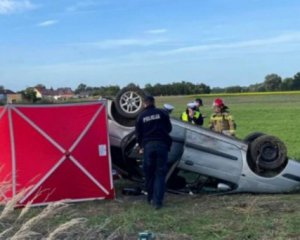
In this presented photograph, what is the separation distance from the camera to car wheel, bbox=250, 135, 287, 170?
931 cm

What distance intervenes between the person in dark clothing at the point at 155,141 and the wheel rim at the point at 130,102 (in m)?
0.89

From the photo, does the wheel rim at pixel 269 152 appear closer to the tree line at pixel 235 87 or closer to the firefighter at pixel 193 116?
the firefighter at pixel 193 116

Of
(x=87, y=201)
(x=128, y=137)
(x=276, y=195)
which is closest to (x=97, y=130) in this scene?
(x=128, y=137)

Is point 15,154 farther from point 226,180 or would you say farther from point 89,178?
point 226,180

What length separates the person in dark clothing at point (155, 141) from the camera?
8.52 m

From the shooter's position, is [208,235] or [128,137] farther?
[128,137]

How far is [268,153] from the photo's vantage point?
9.38 meters

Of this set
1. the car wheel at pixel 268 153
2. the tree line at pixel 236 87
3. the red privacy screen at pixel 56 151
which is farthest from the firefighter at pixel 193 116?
the tree line at pixel 236 87

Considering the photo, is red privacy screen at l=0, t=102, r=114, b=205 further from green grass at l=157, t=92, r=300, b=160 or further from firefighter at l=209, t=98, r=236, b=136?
green grass at l=157, t=92, r=300, b=160

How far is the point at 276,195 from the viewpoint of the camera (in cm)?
925

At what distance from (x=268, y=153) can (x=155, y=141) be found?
6.53ft

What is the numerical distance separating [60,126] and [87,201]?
1.23 metres

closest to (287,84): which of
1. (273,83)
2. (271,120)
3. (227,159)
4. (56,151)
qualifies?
(273,83)

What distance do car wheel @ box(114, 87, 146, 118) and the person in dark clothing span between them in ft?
2.88
